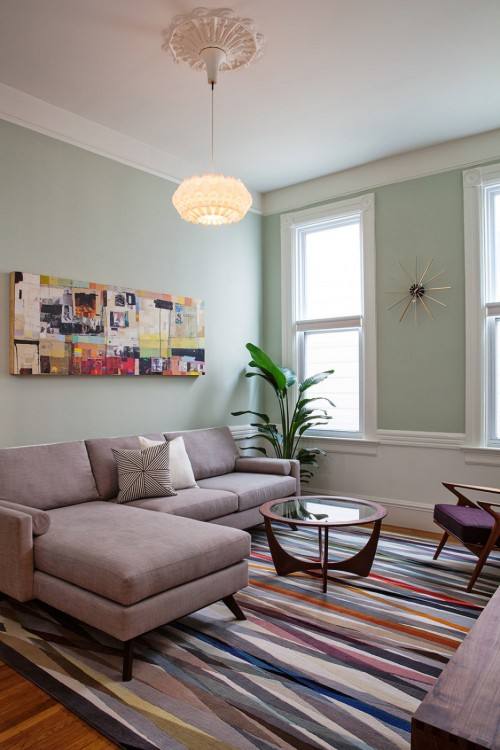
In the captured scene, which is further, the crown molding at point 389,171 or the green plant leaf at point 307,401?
the green plant leaf at point 307,401

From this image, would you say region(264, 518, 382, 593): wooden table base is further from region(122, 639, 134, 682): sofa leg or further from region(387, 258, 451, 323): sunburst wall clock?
region(387, 258, 451, 323): sunburst wall clock

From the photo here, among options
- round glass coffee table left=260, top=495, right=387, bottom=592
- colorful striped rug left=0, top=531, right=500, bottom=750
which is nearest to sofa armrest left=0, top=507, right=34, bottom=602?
colorful striped rug left=0, top=531, right=500, bottom=750

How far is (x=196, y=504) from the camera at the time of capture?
342 centimetres

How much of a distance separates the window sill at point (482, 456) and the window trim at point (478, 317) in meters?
0.04

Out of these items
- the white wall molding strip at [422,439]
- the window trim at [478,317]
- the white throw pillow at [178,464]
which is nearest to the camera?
the white throw pillow at [178,464]

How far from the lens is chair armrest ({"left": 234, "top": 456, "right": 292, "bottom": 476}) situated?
439 centimetres

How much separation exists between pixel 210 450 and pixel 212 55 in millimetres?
2821

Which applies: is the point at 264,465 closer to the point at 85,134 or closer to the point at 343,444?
the point at 343,444

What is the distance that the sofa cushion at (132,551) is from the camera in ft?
7.14

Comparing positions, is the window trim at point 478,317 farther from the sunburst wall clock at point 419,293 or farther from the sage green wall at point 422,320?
the sunburst wall clock at point 419,293

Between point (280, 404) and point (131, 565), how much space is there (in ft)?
10.1

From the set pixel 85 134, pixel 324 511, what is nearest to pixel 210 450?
pixel 324 511

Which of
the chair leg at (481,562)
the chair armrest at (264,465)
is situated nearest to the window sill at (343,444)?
the chair armrest at (264,465)

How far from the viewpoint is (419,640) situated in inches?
99.1
